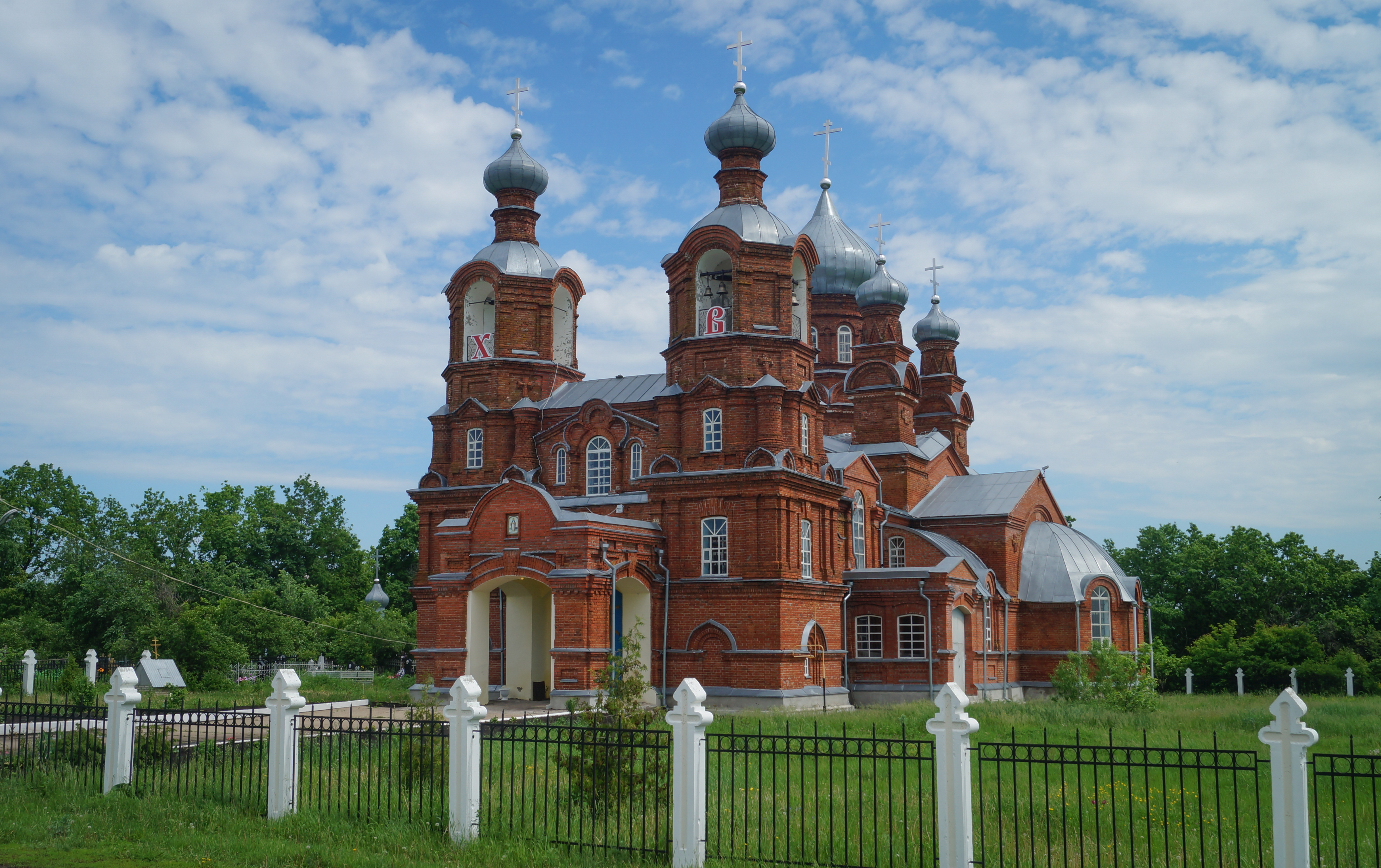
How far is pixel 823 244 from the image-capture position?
124 feet

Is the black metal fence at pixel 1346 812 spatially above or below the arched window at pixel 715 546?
below

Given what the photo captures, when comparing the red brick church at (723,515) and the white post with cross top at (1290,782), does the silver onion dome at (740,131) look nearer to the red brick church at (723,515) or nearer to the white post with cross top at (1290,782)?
the red brick church at (723,515)

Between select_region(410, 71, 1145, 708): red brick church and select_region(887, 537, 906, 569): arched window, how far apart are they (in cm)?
7

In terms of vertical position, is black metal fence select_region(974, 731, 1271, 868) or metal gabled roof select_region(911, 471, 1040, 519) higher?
metal gabled roof select_region(911, 471, 1040, 519)

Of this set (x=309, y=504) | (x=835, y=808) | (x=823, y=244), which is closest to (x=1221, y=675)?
(x=823, y=244)

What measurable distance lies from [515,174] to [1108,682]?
62.1ft

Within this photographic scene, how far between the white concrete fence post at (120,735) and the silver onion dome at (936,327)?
29.4 metres

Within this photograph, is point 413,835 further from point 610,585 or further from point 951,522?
point 951,522

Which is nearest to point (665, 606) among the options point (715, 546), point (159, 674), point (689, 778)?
point (715, 546)

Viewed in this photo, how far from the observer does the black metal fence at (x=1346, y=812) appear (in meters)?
8.29

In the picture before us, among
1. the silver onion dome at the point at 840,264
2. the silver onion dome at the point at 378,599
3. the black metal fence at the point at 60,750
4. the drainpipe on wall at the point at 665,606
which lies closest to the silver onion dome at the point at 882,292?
the silver onion dome at the point at 840,264

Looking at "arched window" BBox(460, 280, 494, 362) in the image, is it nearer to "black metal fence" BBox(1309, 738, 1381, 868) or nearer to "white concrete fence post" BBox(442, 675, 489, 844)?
"white concrete fence post" BBox(442, 675, 489, 844)

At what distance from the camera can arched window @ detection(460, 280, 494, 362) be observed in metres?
30.5

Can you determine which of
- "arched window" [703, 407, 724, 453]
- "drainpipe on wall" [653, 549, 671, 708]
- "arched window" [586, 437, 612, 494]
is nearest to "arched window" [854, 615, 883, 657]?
"drainpipe on wall" [653, 549, 671, 708]
